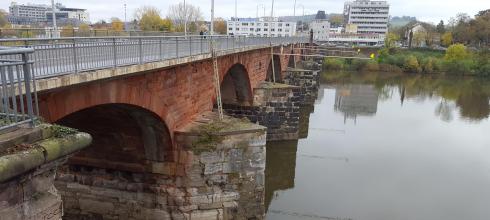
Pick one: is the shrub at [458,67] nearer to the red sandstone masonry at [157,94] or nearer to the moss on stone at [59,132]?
the red sandstone masonry at [157,94]

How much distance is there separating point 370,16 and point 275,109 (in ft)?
428

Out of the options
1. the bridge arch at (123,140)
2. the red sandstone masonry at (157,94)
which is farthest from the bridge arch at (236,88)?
the bridge arch at (123,140)

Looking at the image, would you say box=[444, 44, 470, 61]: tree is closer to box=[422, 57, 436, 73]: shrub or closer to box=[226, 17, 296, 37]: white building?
box=[422, 57, 436, 73]: shrub

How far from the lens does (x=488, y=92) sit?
5306 centimetres

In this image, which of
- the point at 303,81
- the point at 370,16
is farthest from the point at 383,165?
the point at 370,16

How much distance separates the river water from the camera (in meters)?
17.1

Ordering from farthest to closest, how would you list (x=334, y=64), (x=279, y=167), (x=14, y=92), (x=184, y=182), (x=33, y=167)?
(x=334, y=64) → (x=279, y=167) → (x=184, y=182) → (x=14, y=92) → (x=33, y=167)

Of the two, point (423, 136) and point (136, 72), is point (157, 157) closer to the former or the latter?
point (136, 72)

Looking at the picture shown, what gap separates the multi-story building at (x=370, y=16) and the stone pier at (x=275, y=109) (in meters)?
123

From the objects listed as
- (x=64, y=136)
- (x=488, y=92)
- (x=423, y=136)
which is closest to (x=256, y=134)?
(x=64, y=136)

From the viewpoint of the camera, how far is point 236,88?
77.7ft

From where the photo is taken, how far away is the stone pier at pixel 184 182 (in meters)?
13.0

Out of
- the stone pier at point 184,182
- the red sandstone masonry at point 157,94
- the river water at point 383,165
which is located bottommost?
the river water at point 383,165

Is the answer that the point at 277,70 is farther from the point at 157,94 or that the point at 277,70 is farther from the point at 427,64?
the point at 427,64
